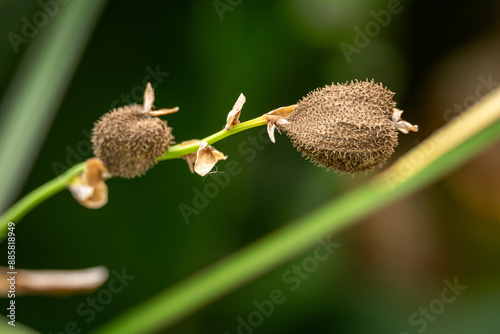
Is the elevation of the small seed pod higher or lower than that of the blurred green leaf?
lower

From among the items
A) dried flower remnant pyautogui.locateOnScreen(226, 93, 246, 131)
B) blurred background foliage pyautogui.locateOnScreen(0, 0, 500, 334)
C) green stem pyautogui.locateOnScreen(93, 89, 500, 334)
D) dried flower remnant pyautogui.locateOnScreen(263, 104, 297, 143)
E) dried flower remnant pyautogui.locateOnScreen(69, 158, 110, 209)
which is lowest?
green stem pyautogui.locateOnScreen(93, 89, 500, 334)

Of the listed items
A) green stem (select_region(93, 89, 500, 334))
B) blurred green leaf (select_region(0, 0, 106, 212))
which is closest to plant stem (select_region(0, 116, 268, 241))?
blurred green leaf (select_region(0, 0, 106, 212))

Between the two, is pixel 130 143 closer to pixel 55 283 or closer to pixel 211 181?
pixel 55 283

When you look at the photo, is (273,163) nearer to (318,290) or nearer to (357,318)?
(318,290)

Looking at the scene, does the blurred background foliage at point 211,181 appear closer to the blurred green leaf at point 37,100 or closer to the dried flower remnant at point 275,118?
the blurred green leaf at point 37,100

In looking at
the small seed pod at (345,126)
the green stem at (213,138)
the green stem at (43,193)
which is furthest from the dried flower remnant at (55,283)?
the small seed pod at (345,126)

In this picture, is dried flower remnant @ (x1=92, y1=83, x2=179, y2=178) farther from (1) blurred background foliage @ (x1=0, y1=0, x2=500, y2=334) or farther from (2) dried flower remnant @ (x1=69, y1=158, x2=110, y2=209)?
(1) blurred background foliage @ (x1=0, y1=0, x2=500, y2=334)
